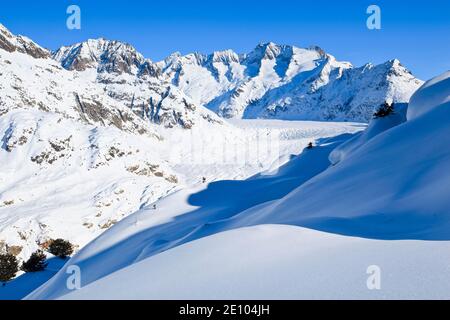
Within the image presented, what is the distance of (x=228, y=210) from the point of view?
65.4 ft

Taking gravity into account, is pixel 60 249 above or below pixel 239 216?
below

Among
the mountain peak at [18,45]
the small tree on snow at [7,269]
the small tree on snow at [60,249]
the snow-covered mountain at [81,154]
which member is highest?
the mountain peak at [18,45]

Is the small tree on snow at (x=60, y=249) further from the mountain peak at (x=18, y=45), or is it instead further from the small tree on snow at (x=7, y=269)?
the mountain peak at (x=18, y=45)

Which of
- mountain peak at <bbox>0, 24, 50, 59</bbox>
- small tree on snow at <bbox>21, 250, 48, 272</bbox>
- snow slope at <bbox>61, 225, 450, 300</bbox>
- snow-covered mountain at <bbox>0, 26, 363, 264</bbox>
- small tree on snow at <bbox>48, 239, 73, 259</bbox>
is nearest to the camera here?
snow slope at <bbox>61, 225, 450, 300</bbox>

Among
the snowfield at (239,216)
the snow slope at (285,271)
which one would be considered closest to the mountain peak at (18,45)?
the snowfield at (239,216)

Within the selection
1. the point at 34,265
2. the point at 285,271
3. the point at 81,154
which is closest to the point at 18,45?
the point at 81,154

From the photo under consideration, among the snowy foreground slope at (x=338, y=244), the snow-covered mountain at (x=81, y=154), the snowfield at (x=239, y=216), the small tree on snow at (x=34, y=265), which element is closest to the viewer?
the snowy foreground slope at (x=338, y=244)

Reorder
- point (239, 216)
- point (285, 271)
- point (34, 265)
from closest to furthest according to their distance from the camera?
point (285, 271) < point (239, 216) < point (34, 265)

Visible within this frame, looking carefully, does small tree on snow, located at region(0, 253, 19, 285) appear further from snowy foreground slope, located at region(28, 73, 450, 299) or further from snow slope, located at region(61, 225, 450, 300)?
snow slope, located at region(61, 225, 450, 300)

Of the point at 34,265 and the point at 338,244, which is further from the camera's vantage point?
the point at 34,265

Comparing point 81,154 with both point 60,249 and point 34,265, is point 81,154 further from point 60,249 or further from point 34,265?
point 34,265

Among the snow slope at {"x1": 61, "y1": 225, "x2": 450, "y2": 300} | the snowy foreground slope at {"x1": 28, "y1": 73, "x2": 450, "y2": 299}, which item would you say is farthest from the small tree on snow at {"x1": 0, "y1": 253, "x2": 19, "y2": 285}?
the snow slope at {"x1": 61, "y1": 225, "x2": 450, "y2": 300}

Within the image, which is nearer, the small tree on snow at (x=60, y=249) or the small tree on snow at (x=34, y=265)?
the small tree on snow at (x=34, y=265)

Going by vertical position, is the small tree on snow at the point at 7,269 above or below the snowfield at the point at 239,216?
below
